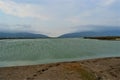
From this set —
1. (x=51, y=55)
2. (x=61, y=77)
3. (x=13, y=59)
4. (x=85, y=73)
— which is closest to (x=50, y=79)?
(x=61, y=77)

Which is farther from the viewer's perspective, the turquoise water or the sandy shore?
the turquoise water

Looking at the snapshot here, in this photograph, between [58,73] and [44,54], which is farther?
[44,54]

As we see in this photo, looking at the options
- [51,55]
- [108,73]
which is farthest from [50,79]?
[51,55]

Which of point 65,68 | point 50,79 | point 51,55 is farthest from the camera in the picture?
point 51,55

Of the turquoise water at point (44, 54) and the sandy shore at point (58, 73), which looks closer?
the sandy shore at point (58, 73)

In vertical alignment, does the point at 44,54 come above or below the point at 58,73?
above

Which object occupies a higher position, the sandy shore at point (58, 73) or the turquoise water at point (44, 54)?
the turquoise water at point (44, 54)

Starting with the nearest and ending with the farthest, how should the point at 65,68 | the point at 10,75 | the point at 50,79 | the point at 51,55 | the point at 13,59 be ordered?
the point at 50,79, the point at 10,75, the point at 65,68, the point at 13,59, the point at 51,55

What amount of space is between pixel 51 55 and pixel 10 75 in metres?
12.7

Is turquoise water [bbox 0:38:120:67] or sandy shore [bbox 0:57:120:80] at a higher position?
turquoise water [bbox 0:38:120:67]

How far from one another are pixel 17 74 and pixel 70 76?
12.5 feet

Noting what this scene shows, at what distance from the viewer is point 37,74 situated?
16.5 meters

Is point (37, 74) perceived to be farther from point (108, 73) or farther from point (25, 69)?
point (108, 73)

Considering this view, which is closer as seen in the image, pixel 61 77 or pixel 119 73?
pixel 61 77
